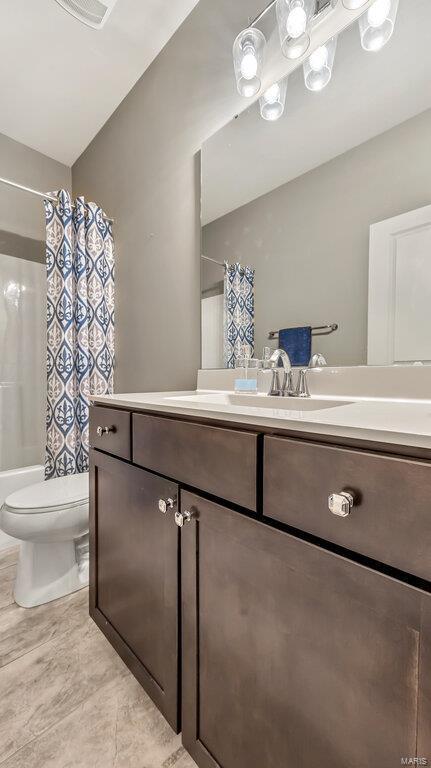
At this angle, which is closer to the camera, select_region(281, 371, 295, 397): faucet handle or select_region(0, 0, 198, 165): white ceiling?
select_region(281, 371, 295, 397): faucet handle

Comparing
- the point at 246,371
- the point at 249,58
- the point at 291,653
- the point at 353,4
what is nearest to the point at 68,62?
the point at 249,58

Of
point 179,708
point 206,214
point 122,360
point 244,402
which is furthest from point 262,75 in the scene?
point 179,708

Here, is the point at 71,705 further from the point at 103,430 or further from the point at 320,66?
the point at 320,66

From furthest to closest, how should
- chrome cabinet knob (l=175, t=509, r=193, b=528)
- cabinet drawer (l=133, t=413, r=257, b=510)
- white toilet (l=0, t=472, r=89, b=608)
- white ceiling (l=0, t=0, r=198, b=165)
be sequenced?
white ceiling (l=0, t=0, r=198, b=165) < white toilet (l=0, t=472, r=89, b=608) < chrome cabinet knob (l=175, t=509, r=193, b=528) < cabinet drawer (l=133, t=413, r=257, b=510)

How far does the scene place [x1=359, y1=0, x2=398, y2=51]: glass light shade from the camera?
37.5 inches

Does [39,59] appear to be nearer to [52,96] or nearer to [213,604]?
[52,96]

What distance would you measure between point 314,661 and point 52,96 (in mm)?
2638

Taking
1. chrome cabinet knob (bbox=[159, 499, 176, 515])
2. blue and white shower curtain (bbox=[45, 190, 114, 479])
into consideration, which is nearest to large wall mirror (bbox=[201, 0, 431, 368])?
chrome cabinet knob (bbox=[159, 499, 176, 515])

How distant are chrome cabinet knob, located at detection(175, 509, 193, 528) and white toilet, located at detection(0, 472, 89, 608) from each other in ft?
2.66

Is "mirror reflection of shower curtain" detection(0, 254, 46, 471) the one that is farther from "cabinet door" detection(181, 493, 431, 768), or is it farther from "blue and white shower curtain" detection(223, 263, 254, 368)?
"cabinet door" detection(181, 493, 431, 768)

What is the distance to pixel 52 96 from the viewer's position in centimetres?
188

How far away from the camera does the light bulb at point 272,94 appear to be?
121 centimetres

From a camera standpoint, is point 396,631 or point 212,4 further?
point 212,4

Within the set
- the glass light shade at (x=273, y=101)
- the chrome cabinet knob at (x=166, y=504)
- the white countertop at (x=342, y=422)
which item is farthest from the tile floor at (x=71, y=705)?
the glass light shade at (x=273, y=101)
